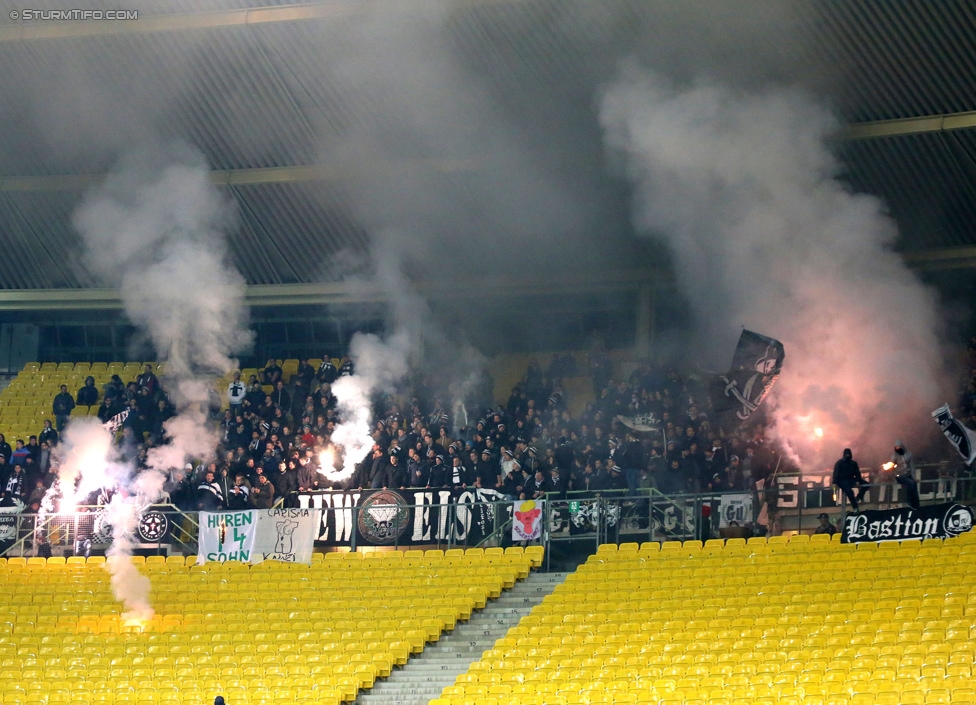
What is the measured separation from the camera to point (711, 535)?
57.4 ft

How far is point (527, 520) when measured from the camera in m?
18.0

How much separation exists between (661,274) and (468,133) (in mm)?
4597

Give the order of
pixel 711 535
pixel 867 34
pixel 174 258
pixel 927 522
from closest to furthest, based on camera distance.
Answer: pixel 927 522 < pixel 711 535 < pixel 867 34 < pixel 174 258

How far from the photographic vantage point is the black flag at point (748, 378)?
791 inches

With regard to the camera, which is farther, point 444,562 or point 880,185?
point 880,185

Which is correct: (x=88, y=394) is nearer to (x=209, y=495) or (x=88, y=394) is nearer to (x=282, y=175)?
(x=282, y=175)

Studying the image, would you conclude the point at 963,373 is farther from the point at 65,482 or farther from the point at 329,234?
the point at 65,482

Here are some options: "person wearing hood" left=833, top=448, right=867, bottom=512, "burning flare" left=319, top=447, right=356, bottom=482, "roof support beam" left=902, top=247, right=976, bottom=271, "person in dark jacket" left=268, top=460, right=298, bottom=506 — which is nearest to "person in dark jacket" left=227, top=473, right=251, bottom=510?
"person in dark jacket" left=268, top=460, right=298, bottom=506

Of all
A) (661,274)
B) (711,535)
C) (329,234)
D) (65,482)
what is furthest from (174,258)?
(711,535)

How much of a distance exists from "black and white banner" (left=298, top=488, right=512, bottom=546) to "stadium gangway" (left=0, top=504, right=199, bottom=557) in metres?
2.16

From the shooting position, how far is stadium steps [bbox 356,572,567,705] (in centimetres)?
1421

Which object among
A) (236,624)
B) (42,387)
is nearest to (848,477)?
(236,624)

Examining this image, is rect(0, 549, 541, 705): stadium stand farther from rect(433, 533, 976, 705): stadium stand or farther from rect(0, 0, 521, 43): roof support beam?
rect(0, 0, 521, 43): roof support beam

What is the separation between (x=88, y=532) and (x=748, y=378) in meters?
9.93
